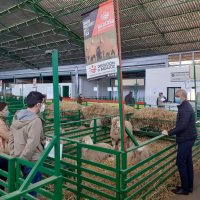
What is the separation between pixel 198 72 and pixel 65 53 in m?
20.4

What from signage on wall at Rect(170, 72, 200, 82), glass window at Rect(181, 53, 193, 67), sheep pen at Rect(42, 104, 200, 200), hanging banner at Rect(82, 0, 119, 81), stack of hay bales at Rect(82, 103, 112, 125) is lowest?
sheep pen at Rect(42, 104, 200, 200)

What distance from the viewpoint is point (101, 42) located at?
2373 mm

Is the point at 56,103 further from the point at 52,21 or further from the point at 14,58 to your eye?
the point at 14,58

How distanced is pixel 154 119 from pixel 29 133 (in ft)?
16.1

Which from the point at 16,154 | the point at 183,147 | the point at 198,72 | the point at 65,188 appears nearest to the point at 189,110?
the point at 183,147

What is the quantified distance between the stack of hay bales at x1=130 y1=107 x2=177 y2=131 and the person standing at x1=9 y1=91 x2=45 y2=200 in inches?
182

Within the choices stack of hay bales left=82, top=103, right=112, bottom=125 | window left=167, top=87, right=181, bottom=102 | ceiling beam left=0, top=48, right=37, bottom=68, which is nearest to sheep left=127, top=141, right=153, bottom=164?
stack of hay bales left=82, top=103, right=112, bottom=125

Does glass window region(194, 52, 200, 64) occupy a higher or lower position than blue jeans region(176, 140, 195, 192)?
higher

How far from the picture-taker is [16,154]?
2291 mm

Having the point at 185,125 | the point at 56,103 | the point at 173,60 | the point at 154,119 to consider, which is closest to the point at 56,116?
the point at 56,103

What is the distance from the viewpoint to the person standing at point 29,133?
7.19 ft

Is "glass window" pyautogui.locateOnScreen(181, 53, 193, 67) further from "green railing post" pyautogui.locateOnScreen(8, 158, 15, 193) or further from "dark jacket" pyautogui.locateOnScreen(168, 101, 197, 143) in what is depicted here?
"green railing post" pyautogui.locateOnScreen(8, 158, 15, 193)

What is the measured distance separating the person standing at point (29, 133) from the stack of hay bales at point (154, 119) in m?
4.63

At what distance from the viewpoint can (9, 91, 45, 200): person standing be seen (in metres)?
2.19
